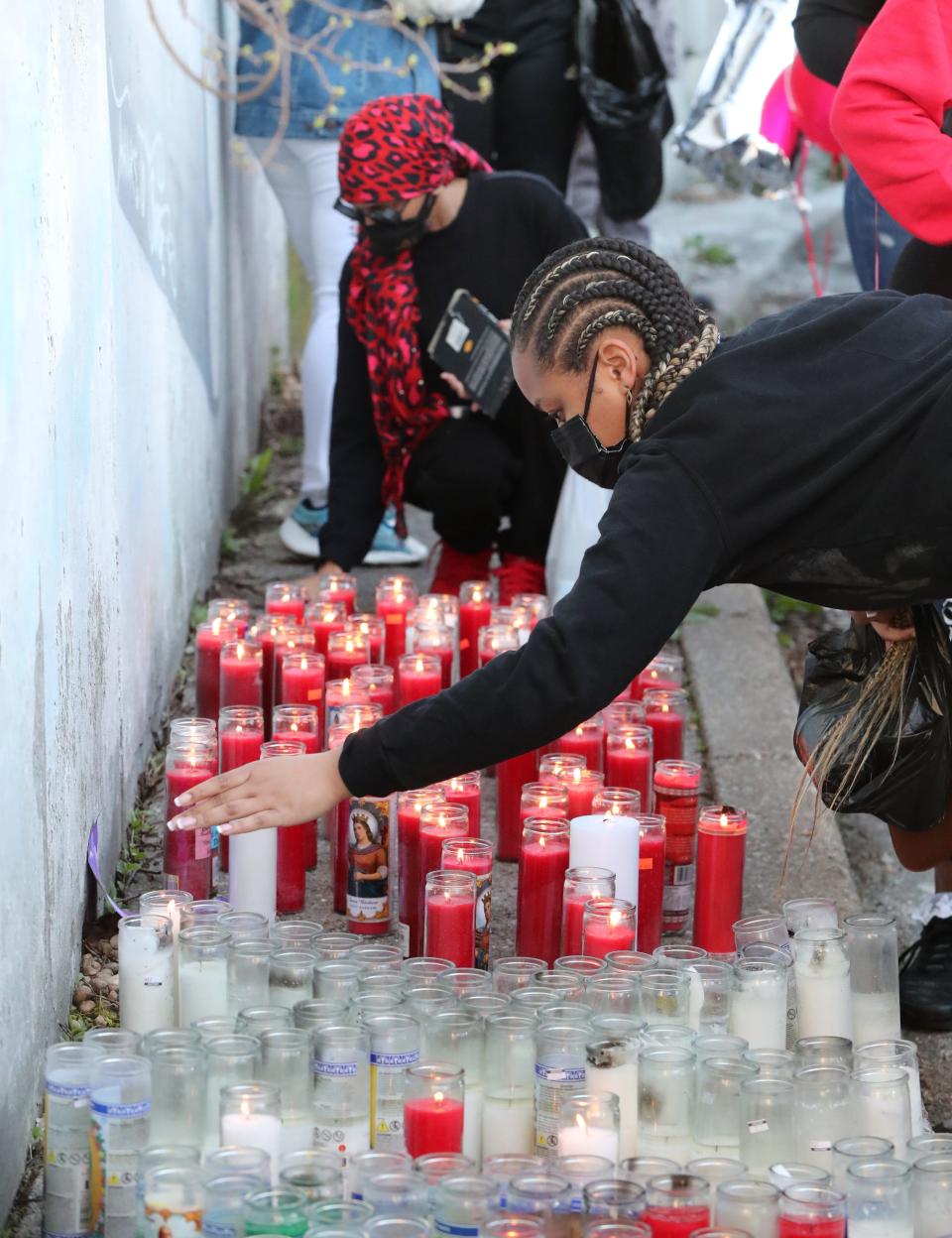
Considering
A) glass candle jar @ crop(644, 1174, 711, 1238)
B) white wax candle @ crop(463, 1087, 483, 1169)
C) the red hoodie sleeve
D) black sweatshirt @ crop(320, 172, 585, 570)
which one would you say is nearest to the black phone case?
black sweatshirt @ crop(320, 172, 585, 570)

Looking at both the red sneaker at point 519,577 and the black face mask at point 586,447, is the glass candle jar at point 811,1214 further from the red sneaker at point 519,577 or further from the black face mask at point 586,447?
the red sneaker at point 519,577

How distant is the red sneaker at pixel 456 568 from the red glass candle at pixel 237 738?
175 centimetres

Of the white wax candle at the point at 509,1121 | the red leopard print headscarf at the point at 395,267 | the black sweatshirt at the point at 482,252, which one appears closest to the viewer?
the white wax candle at the point at 509,1121

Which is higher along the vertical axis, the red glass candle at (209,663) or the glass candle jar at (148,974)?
the glass candle jar at (148,974)

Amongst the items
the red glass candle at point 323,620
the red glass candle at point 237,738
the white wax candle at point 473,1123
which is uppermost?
the white wax candle at point 473,1123

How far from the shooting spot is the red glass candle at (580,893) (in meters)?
2.94

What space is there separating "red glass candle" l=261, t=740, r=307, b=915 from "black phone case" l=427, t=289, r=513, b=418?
163 cm

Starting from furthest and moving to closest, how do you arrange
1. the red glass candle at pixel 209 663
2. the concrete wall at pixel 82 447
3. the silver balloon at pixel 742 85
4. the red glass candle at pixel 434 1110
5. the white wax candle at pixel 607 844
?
the silver balloon at pixel 742 85 < the red glass candle at pixel 209 663 < the white wax candle at pixel 607 844 < the concrete wall at pixel 82 447 < the red glass candle at pixel 434 1110

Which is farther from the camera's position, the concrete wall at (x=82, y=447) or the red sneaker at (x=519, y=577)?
the red sneaker at (x=519, y=577)

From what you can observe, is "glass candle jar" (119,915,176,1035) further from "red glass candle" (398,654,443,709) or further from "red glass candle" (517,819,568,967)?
"red glass candle" (398,654,443,709)

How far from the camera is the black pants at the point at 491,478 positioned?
16.4ft

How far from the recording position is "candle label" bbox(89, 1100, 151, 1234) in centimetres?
214

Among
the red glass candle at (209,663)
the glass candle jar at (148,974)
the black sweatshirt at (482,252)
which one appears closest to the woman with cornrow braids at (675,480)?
the glass candle jar at (148,974)

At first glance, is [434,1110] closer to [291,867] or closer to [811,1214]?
[811,1214]
